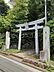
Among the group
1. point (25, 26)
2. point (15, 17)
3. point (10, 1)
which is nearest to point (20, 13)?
point (15, 17)

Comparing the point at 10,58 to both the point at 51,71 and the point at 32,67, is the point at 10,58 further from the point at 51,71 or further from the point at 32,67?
the point at 51,71

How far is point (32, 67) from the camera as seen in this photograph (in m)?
16.9

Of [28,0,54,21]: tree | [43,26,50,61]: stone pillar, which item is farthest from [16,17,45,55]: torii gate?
[43,26,50,61]: stone pillar

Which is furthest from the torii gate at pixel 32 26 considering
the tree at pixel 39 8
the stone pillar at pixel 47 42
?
the stone pillar at pixel 47 42

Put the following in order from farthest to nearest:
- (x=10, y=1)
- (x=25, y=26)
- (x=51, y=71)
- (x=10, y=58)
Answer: (x=10, y=1) < (x=25, y=26) < (x=10, y=58) < (x=51, y=71)

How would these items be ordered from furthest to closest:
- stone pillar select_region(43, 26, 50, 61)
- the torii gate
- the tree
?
the tree → the torii gate → stone pillar select_region(43, 26, 50, 61)

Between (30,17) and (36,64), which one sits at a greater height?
(30,17)

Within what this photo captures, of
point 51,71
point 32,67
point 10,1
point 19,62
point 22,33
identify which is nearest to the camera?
point 51,71

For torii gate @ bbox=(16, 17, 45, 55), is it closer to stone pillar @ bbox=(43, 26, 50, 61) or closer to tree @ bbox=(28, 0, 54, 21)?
tree @ bbox=(28, 0, 54, 21)

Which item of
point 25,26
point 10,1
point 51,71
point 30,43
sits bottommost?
point 51,71

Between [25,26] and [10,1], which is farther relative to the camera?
[10,1]

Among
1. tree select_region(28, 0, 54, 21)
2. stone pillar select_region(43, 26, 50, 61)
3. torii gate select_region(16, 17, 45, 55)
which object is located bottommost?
stone pillar select_region(43, 26, 50, 61)

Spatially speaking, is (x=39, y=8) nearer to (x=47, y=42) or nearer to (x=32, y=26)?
(x=32, y=26)

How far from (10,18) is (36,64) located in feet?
37.8
